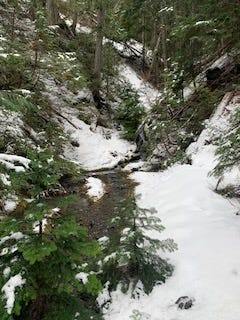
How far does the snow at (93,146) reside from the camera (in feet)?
49.7

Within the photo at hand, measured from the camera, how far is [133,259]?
4.99 metres

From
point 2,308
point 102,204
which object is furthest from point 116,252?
point 102,204

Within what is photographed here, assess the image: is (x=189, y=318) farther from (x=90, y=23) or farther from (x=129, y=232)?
(x=90, y=23)

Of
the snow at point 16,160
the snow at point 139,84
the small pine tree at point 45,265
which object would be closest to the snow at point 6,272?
the small pine tree at point 45,265

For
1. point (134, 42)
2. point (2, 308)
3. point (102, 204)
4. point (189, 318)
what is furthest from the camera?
point (134, 42)

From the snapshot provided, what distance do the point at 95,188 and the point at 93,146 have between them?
208 inches

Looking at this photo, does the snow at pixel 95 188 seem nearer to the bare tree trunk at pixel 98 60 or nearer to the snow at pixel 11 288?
the snow at pixel 11 288

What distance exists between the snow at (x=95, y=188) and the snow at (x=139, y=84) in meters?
11.0

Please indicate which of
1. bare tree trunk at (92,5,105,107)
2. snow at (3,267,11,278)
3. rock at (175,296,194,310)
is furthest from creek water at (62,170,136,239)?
bare tree trunk at (92,5,105,107)

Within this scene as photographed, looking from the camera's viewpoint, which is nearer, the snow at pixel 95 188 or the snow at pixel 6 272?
the snow at pixel 6 272

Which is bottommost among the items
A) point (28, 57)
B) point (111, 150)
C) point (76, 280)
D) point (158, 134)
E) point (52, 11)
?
point (111, 150)

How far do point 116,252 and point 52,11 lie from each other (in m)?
18.1

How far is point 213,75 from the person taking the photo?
1477 centimetres

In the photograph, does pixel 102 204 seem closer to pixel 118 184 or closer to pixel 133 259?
pixel 118 184
